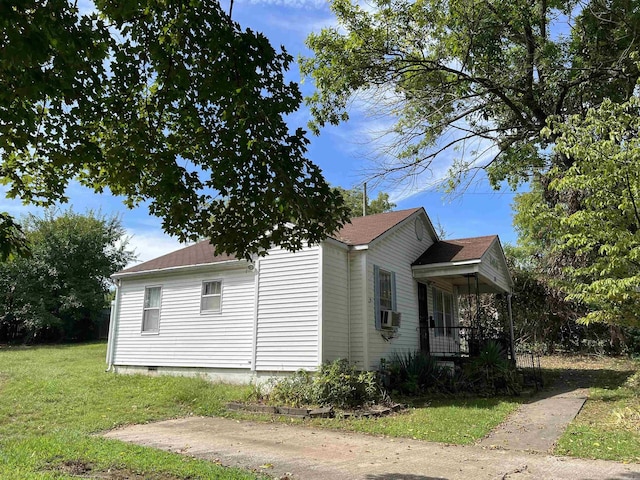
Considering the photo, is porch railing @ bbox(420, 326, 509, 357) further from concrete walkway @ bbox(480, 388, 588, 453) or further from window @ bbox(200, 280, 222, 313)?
window @ bbox(200, 280, 222, 313)

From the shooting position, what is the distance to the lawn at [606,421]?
265 inches

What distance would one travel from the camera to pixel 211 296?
531 inches

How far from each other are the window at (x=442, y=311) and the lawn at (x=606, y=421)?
387 cm

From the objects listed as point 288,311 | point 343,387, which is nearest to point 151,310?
point 288,311

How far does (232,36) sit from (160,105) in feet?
4.49

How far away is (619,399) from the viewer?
10.8 m

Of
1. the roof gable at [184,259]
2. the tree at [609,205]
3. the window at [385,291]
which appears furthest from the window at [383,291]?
the tree at [609,205]

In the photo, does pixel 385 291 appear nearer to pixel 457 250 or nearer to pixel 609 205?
pixel 457 250

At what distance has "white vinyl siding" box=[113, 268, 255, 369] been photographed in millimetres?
12633

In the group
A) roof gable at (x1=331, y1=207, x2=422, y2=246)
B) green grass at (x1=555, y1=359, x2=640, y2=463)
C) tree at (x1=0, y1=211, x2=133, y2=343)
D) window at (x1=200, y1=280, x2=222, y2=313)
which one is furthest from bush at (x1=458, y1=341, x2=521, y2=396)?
tree at (x1=0, y1=211, x2=133, y2=343)

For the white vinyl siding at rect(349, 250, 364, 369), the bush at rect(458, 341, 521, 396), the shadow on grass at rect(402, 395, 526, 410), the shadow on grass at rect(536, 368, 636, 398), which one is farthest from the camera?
the shadow on grass at rect(536, 368, 636, 398)

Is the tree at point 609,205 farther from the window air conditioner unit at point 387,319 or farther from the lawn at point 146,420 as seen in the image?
the window air conditioner unit at point 387,319

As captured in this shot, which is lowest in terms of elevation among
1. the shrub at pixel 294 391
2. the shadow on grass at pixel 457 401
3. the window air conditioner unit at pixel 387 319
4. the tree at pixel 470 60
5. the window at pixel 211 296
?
the shadow on grass at pixel 457 401

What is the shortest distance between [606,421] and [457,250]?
23.0 ft
